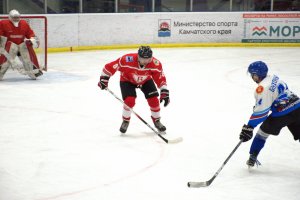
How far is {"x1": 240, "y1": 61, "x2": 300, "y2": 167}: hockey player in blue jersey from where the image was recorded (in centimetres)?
404

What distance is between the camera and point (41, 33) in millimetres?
9805

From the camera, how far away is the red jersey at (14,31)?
851 cm

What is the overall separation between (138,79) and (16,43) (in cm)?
382

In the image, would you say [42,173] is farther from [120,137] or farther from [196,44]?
[196,44]

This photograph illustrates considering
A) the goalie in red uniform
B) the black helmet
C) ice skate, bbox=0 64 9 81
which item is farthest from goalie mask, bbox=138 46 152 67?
ice skate, bbox=0 64 9 81

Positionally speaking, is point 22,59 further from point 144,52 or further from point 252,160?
point 252,160

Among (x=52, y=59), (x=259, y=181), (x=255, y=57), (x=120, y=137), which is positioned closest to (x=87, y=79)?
(x=52, y=59)

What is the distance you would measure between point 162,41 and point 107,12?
1506 millimetres

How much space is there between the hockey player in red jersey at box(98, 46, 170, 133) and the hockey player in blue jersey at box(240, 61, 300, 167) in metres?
1.31

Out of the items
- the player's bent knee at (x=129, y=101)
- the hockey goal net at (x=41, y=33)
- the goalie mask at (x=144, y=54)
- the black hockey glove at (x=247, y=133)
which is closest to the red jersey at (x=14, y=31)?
the hockey goal net at (x=41, y=33)

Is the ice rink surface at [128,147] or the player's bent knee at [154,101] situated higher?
the player's bent knee at [154,101]

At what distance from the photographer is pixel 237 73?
9.81 m

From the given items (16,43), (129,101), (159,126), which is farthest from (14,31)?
(159,126)

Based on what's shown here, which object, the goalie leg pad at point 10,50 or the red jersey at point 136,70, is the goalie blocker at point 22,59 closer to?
the goalie leg pad at point 10,50
